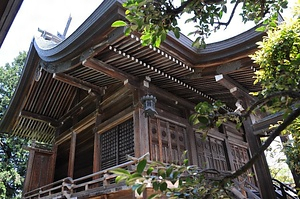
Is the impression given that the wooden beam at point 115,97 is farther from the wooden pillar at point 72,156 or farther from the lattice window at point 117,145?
the wooden pillar at point 72,156

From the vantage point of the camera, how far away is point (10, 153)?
1590 cm

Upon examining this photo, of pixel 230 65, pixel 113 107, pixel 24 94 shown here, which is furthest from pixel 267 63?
pixel 24 94

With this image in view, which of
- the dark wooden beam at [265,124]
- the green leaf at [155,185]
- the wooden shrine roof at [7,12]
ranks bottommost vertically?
the green leaf at [155,185]

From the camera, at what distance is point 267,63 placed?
2471 millimetres

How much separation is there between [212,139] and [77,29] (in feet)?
16.7

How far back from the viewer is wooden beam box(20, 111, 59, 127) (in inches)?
343

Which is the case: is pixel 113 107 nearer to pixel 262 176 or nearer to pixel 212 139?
pixel 212 139

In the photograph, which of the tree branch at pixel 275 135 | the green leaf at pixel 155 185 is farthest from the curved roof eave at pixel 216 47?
the green leaf at pixel 155 185

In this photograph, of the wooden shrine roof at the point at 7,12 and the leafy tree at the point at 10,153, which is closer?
the wooden shrine roof at the point at 7,12

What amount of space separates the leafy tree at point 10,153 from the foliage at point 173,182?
15.1 metres

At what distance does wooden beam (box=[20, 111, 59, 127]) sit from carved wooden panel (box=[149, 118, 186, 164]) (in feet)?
17.4

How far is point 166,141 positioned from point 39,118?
563 centimetres

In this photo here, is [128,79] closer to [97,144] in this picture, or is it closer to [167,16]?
[97,144]

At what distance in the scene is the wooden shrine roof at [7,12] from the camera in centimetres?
172
